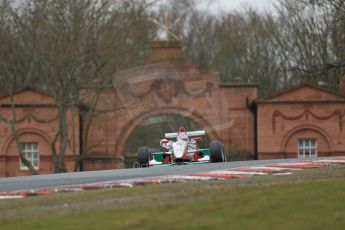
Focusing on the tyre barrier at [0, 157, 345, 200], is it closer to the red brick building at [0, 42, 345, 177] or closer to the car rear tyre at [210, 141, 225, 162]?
the car rear tyre at [210, 141, 225, 162]

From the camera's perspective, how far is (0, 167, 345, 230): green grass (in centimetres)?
1579

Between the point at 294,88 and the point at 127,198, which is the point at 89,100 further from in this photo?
the point at 127,198

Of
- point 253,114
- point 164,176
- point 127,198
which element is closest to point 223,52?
point 253,114

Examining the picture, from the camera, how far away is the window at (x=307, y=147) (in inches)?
2247

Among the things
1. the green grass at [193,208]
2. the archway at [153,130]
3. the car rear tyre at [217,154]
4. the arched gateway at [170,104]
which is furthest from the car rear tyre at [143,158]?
the arched gateway at [170,104]

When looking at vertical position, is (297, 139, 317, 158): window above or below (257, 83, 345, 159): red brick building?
below

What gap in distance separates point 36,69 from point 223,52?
1037 inches

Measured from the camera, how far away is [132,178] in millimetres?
25125

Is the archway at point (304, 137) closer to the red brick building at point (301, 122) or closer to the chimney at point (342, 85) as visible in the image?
the red brick building at point (301, 122)

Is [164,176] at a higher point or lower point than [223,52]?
lower

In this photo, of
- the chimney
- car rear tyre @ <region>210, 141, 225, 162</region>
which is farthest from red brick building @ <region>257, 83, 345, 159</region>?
car rear tyre @ <region>210, 141, 225, 162</region>

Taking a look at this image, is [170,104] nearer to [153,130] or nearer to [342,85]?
[153,130]

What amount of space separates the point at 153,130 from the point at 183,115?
367 cm

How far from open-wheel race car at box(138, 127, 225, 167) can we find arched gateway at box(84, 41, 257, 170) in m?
21.9
